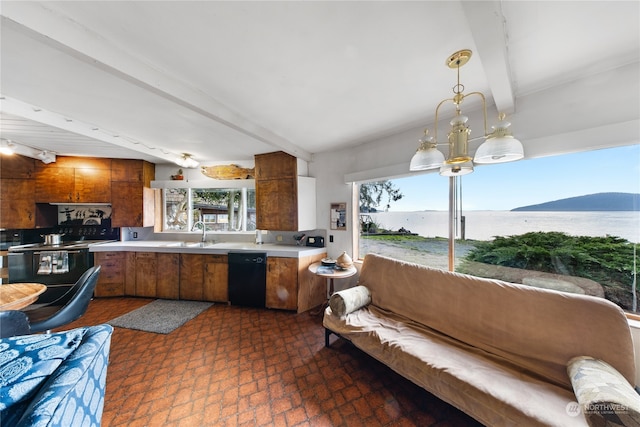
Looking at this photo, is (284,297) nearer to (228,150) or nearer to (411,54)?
(228,150)

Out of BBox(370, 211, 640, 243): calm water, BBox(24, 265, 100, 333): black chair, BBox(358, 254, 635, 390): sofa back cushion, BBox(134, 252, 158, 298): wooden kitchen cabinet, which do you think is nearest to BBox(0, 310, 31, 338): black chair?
BBox(24, 265, 100, 333): black chair

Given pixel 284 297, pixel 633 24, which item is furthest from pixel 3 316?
pixel 633 24

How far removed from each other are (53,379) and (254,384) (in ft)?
4.16

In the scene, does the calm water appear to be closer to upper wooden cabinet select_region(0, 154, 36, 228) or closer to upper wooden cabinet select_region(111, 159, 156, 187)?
upper wooden cabinet select_region(111, 159, 156, 187)

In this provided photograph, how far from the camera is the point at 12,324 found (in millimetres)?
1416

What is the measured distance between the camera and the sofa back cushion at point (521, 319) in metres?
1.24

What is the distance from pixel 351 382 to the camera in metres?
1.72

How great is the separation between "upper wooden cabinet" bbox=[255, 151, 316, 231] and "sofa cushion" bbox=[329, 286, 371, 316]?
1314 millimetres

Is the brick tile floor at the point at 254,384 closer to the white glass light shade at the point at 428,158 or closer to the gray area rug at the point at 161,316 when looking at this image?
the gray area rug at the point at 161,316

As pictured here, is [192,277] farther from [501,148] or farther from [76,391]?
[501,148]

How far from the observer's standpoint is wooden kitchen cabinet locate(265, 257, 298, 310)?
2.93 meters

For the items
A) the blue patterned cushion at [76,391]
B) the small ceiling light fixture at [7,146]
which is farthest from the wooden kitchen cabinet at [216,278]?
the small ceiling light fixture at [7,146]

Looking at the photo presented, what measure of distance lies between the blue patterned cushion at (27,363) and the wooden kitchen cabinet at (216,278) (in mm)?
2120

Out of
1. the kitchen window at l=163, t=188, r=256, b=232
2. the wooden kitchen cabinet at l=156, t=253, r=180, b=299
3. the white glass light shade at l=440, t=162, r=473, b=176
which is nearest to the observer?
the white glass light shade at l=440, t=162, r=473, b=176
